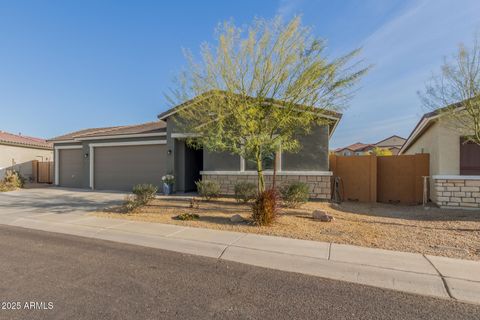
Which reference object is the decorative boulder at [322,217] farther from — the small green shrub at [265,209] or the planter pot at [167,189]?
the planter pot at [167,189]

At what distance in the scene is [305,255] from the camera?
5027 millimetres

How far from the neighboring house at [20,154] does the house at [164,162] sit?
4.99 m

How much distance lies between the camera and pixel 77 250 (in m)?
5.38

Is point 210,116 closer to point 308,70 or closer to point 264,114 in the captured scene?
point 264,114

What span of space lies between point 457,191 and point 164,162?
13.3 m

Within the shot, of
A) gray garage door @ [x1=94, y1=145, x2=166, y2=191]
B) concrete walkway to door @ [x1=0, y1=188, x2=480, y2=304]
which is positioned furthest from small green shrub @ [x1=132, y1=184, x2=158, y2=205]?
gray garage door @ [x1=94, y1=145, x2=166, y2=191]

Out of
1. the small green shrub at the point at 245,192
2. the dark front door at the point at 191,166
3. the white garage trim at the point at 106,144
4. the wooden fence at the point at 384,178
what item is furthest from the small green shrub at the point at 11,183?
the wooden fence at the point at 384,178

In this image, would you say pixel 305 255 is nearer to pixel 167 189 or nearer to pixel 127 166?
pixel 167 189

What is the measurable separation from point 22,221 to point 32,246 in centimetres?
324

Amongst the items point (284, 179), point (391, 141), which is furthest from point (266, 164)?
point (391, 141)

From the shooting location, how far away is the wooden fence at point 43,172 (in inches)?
839

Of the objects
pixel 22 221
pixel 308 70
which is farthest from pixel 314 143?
pixel 22 221

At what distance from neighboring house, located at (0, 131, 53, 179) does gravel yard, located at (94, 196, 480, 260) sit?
17.4 m

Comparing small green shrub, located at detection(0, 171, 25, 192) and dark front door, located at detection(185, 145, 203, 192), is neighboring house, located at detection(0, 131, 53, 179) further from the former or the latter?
dark front door, located at detection(185, 145, 203, 192)
